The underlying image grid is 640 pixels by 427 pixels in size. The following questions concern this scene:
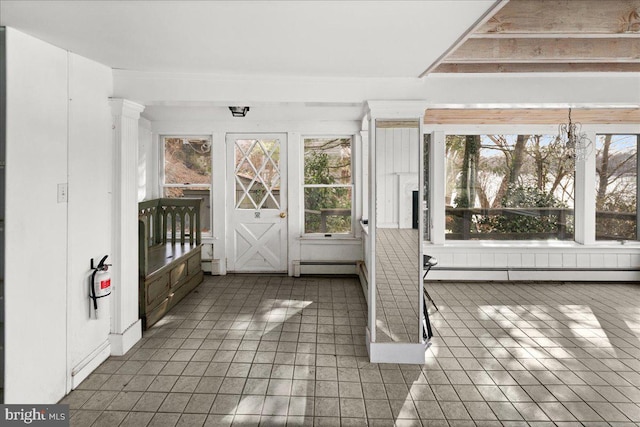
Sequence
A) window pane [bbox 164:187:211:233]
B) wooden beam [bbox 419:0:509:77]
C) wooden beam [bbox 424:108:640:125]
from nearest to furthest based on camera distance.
Result: wooden beam [bbox 419:0:509:77] < wooden beam [bbox 424:108:640:125] < window pane [bbox 164:187:211:233]

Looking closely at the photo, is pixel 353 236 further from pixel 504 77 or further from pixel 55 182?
pixel 55 182

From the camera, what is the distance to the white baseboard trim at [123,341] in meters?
3.05

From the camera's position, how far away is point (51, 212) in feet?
7.71

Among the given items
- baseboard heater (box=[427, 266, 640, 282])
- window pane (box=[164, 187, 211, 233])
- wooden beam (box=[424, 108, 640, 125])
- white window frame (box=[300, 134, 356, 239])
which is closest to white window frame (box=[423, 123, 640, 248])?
wooden beam (box=[424, 108, 640, 125])

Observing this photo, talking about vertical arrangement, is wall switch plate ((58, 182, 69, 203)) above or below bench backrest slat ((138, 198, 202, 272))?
above

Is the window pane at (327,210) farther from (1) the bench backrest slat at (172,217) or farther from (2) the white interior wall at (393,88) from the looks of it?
(2) the white interior wall at (393,88)

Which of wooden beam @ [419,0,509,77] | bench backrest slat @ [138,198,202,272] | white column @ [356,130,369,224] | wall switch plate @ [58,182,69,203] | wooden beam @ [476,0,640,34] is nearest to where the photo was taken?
wooden beam @ [419,0,509,77]

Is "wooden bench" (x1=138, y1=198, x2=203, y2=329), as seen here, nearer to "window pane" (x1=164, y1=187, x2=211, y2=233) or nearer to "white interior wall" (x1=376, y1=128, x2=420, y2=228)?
"window pane" (x1=164, y1=187, x2=211, y2=233)

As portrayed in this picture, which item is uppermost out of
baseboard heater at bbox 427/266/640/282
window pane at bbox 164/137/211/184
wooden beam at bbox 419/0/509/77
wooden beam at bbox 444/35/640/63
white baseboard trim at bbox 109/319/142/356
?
wooden beam at bbox 444/35/640/63

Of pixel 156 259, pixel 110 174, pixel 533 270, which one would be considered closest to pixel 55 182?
pixel 110 174

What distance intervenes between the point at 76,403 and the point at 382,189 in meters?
2.61

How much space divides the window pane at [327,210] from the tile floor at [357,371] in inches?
63.8

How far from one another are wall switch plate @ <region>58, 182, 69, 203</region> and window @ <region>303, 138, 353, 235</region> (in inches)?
136

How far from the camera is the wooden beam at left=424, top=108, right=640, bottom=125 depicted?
4754 mm
